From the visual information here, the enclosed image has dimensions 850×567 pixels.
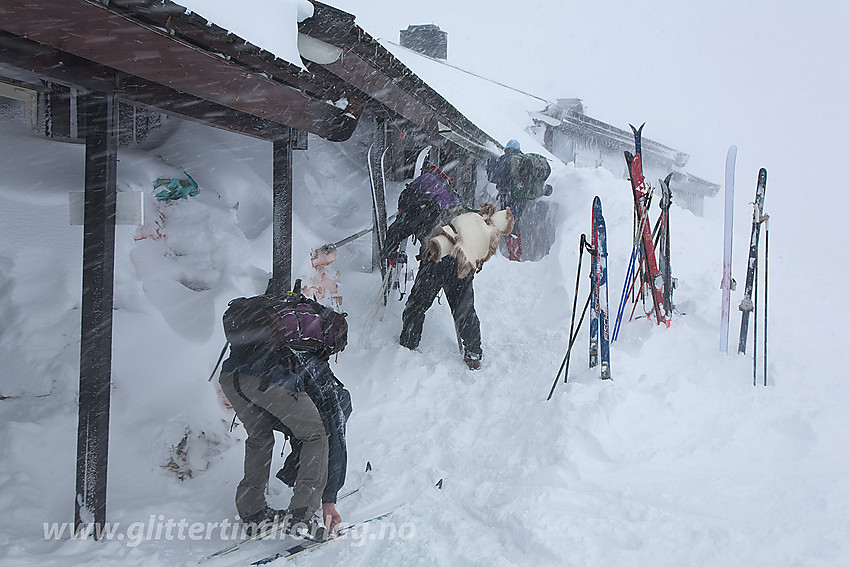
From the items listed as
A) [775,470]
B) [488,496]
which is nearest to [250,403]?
[488,496]

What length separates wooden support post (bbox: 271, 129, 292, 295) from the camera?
504 cm

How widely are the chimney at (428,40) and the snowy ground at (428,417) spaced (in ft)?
40.4

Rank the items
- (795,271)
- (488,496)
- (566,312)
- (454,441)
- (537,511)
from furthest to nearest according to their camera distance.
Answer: (795,271) → (566,312) → (454,441) → (488,496) → (537,511)

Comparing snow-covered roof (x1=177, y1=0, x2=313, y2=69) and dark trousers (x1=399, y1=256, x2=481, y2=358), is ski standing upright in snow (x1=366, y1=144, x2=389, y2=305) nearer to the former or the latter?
dark trousers (x1=399, y1=256, x2=481, y2=358)

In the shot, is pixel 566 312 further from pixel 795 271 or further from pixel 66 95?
pixel 66 95

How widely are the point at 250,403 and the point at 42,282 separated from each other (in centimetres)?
253

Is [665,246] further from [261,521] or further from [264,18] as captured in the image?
[261,521]

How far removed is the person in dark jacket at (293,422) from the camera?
326cm

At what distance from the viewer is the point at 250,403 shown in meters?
3.35

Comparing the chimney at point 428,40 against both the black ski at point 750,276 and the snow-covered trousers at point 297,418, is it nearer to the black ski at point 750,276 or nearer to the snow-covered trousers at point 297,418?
the black ski at point 750,276

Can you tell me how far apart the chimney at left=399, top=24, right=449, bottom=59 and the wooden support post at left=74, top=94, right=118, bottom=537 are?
16.2m

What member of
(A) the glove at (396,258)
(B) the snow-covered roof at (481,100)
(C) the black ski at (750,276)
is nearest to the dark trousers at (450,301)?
(A) the glove at (396,258)

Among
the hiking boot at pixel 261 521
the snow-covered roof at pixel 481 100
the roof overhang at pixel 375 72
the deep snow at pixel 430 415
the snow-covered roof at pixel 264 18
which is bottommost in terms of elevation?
the hiking boot at pixel 261 521

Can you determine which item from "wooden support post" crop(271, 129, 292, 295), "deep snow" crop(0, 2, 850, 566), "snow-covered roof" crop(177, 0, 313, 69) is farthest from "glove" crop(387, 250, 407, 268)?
"snow-covered roof" crop(177, 0, 313, 69)
